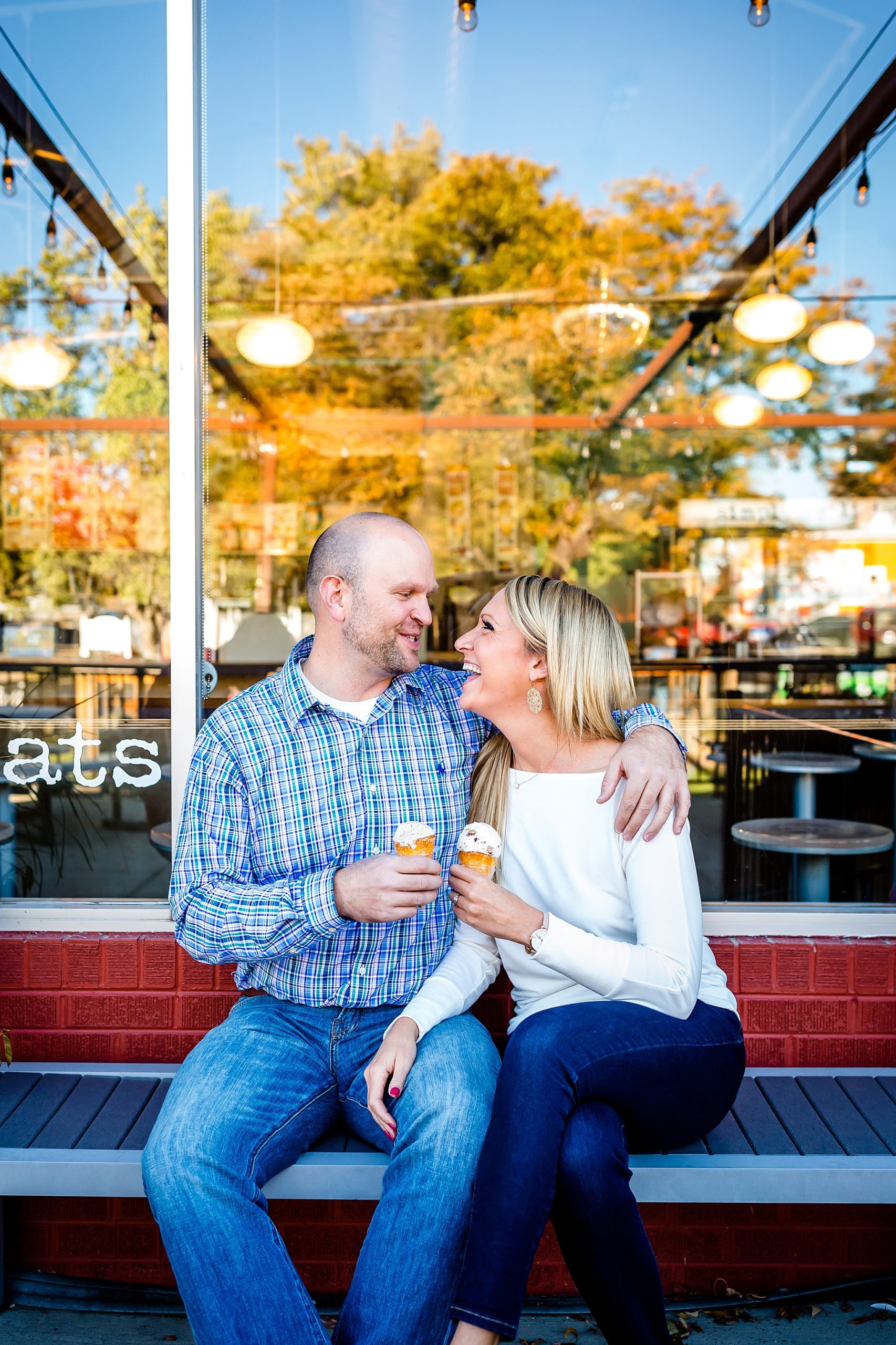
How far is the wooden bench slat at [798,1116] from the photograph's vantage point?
5.96ft

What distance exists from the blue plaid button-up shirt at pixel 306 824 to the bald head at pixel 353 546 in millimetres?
203

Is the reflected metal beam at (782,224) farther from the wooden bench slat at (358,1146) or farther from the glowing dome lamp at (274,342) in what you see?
the wooden bench slat at (358,1146)

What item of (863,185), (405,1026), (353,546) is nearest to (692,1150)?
(405,1026)

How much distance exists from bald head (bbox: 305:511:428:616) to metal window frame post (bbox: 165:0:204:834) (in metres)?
0.30

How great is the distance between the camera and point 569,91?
6258 millimetres

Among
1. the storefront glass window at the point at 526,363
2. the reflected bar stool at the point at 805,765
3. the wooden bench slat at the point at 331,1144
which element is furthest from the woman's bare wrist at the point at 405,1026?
the storefront glass window at the point at 526,363

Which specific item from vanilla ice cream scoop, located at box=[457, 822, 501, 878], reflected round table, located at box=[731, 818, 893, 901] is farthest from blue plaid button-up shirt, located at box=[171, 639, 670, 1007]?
reflected round table, located at box=[731, 818, 893, 901]

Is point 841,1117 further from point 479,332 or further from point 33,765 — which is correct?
point 479,332

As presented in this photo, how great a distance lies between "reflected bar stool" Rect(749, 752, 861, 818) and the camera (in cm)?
375

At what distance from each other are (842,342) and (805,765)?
360cm

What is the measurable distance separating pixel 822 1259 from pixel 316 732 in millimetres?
1592

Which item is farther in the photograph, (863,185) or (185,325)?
(863,185)

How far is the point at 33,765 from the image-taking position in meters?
2.72

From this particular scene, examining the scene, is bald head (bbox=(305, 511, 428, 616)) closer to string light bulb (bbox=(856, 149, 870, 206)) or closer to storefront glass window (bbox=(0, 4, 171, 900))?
storefront glass window (bbox=(0, 4, 171, 900))
